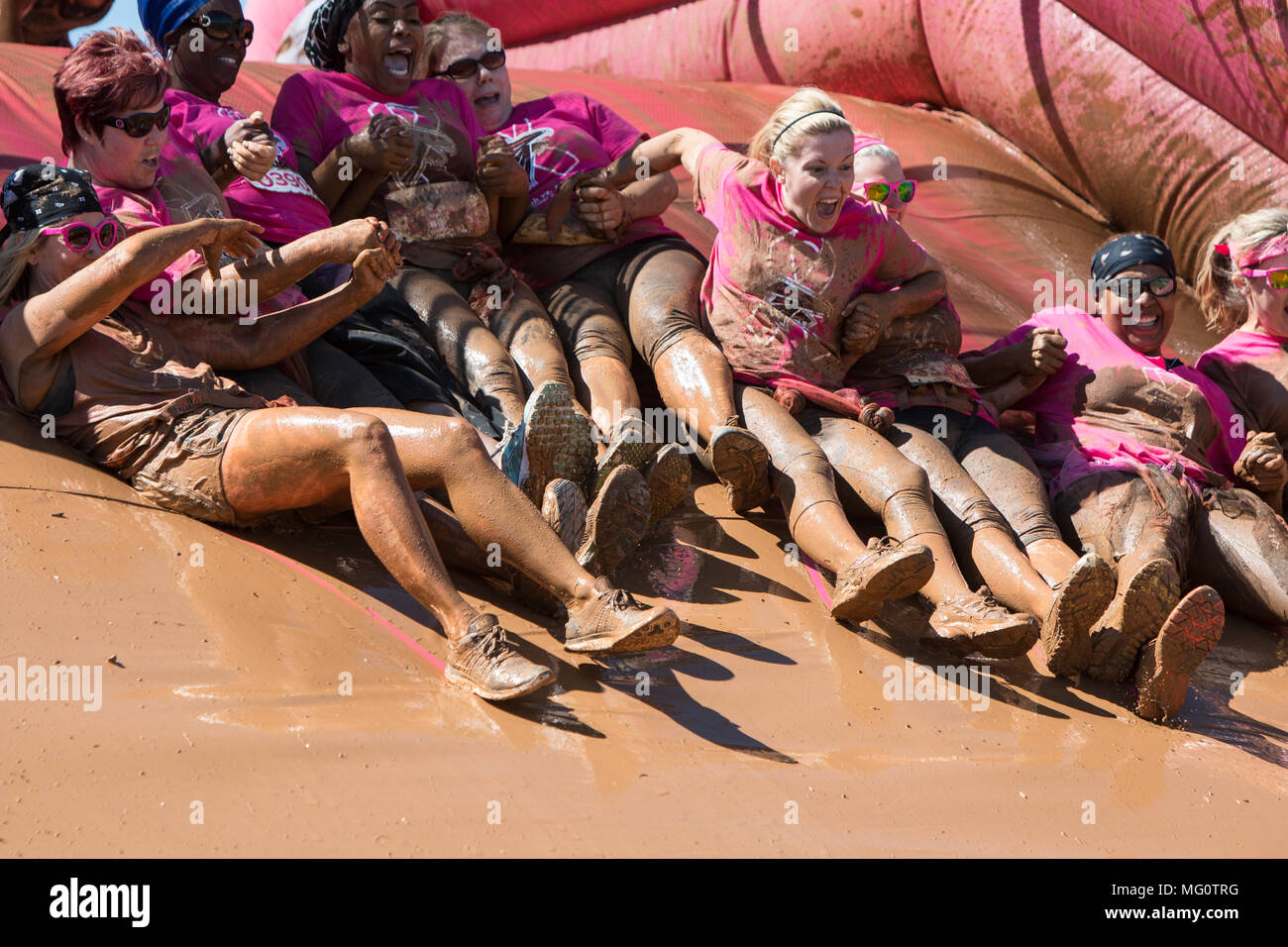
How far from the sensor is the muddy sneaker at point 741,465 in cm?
326

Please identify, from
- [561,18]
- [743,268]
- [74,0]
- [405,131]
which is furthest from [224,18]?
[561,18]

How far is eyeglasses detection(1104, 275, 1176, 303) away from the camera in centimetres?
395

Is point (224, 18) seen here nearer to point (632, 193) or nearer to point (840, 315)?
point (632, 193)

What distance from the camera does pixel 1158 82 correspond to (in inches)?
224

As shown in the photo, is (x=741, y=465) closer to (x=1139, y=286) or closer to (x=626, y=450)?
(x=626, y=450)

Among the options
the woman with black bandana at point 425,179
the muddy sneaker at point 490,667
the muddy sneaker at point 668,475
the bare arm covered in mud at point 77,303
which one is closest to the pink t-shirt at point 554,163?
the woman with black bandana at point 425,179

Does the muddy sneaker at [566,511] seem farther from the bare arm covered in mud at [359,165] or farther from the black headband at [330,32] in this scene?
the black headband at [330,32]

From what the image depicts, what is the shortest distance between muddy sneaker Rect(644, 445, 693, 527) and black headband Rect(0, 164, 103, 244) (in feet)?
4.56

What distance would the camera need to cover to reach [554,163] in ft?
13.8

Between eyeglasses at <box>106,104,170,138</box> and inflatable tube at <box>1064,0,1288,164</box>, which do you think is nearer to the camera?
eyeglasses at <box>106,104,170,138</box>

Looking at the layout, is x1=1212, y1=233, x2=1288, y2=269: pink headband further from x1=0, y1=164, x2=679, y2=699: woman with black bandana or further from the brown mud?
x1=0, y1=164, x2=679, y2=699: woman with black bandana

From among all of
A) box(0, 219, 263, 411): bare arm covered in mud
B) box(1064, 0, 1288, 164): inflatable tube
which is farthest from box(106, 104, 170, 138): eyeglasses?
box(1064, 0, 1288, 164): inflatable tube

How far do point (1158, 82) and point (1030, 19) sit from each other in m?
0.64

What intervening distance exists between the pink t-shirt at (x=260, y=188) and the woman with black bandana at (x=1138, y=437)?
2.07 metres
